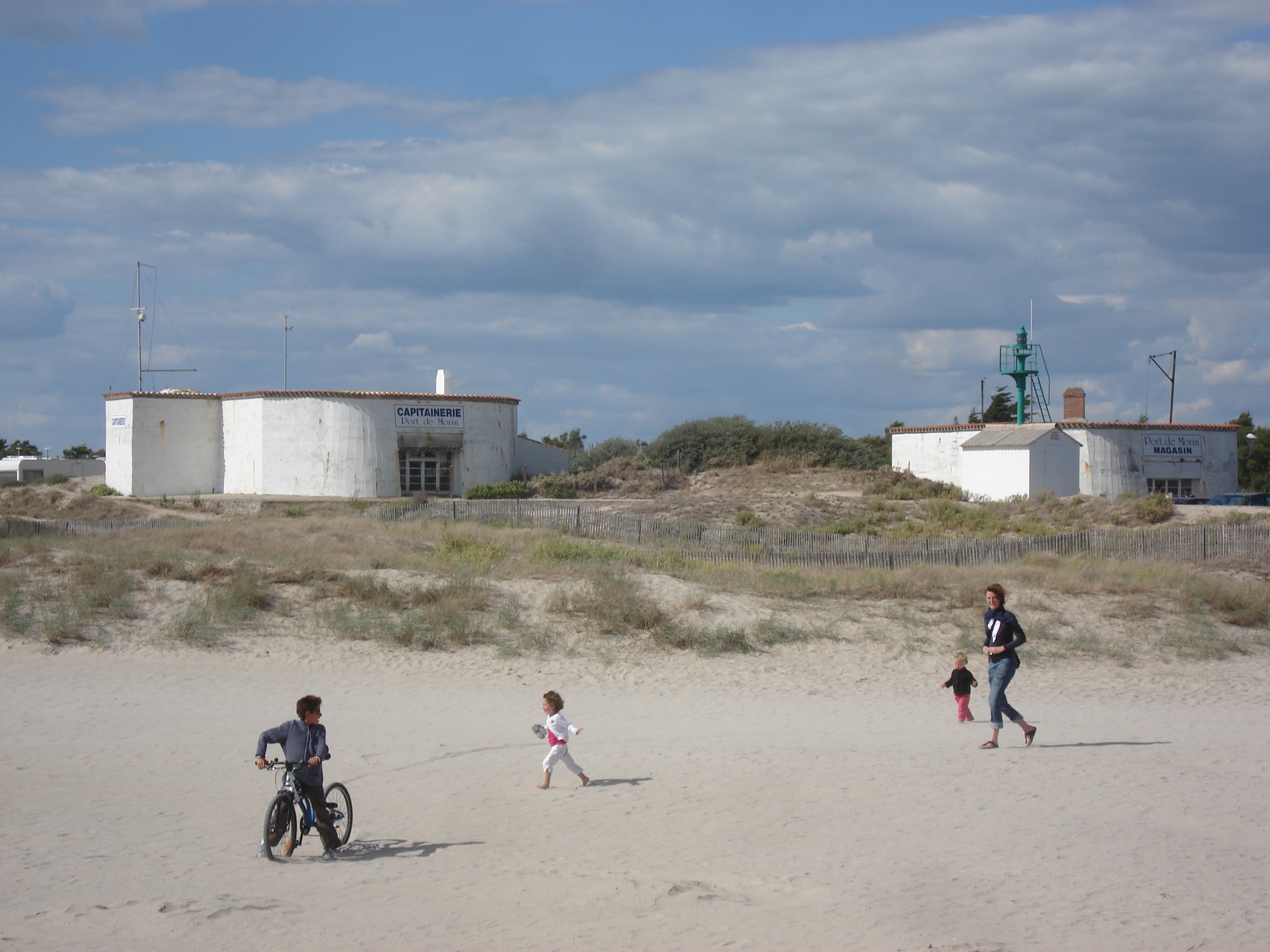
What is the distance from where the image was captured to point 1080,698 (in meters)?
13.7

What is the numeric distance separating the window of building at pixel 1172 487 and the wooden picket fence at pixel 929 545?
1813 centimetres

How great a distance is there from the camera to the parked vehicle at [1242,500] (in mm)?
36906

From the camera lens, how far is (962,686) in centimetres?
1152

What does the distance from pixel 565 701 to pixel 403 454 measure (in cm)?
2700

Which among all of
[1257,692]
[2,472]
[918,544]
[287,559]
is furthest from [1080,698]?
[2,472]

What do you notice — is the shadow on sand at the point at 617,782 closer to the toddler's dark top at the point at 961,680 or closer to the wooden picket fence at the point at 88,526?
the toddler's dark top at the point at 961,680

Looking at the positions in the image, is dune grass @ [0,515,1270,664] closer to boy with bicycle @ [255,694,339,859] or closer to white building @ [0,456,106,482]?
boy with bicycle @ [255,694,339,859]

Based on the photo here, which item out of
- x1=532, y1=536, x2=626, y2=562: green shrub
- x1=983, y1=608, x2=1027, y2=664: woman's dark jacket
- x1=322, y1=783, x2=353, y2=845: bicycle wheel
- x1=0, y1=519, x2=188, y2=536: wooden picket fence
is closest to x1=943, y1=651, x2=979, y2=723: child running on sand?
x1=983, y1=608, x2=1027, y2=664: woman's dark jacket

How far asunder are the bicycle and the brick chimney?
4306 cm

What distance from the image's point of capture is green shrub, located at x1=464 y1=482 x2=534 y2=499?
38.2 meters

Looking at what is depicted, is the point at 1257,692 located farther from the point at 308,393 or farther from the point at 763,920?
the point at 308,393

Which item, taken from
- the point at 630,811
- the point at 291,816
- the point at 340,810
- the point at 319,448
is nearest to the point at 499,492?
the point at 319,448

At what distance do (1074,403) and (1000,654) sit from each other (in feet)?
127

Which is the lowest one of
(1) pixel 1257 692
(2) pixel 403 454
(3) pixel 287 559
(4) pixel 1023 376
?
(1) pixel 1257 692
